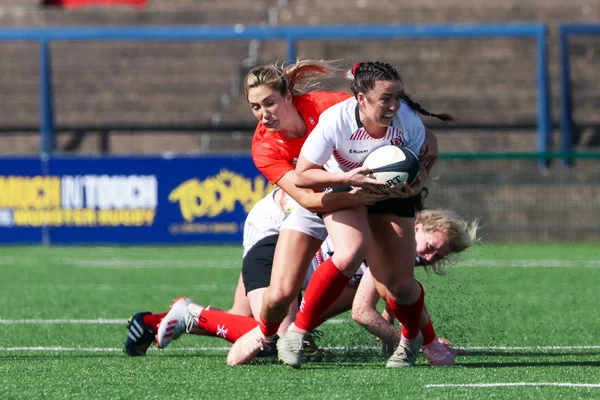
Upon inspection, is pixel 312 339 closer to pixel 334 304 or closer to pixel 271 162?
pixel 334 304

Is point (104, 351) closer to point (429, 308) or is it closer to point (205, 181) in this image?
point (429, 308)

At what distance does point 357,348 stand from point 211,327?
0.77 meters

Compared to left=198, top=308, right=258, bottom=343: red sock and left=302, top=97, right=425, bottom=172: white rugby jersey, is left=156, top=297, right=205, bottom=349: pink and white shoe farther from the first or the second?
left=302, top=97, right=425, bottom=172: white rugby jersey

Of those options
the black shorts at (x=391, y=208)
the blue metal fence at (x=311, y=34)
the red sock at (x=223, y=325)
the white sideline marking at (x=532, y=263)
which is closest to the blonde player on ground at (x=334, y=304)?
the red sock at (x=223, y=325)

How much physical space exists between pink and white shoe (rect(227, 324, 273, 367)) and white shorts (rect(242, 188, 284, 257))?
2.72 ft

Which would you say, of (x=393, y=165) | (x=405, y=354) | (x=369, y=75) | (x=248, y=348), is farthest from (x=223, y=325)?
(x=369, y=75)

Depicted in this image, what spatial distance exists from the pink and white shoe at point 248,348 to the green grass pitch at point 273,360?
9cm

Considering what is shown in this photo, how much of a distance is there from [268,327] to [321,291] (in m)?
0.38

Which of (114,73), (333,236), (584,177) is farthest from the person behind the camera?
(114,73)

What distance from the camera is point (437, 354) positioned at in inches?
211

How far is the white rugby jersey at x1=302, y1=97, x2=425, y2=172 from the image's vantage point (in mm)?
4934

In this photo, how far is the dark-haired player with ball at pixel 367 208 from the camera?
4906 mm

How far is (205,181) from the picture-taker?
1405 centimetres

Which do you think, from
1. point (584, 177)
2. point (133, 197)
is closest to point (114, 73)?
point (133, 197)
